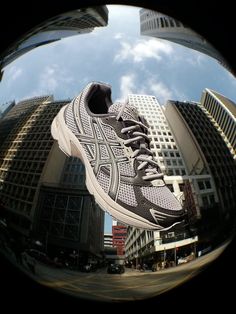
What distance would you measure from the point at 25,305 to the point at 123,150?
91 cm

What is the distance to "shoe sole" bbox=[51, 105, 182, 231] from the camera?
1307 mm

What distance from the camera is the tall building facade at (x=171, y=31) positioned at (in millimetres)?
1542

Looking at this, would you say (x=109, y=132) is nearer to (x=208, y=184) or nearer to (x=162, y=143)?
(x=162, y=143)

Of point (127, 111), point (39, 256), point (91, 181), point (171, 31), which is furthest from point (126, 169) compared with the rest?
point (171, 31)

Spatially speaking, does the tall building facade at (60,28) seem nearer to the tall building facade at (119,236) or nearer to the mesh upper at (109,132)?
the mesh upper at (109,132)

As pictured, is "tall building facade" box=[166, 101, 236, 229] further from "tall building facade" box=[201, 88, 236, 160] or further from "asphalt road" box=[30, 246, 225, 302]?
"asphalt road" box=[30, 246, 225, 302]

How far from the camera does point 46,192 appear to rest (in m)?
1.40

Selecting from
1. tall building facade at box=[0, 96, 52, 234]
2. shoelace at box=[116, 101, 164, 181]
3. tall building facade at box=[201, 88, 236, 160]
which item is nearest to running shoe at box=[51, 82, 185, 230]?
shoelace at box=[116, 101, 164, 181]

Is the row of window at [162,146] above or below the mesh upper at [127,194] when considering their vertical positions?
above

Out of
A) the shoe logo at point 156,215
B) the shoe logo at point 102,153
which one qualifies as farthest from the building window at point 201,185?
the shoe logo at point 102,153

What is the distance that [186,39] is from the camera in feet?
5.22

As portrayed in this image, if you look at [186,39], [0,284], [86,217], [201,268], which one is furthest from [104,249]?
[186,39]

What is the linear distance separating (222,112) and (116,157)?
622mm

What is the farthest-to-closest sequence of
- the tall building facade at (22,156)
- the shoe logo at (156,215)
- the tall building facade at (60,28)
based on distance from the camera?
the tall building facade at (60,28)
the tall building facade at (22,156)
the shoe logo at (156,215)
